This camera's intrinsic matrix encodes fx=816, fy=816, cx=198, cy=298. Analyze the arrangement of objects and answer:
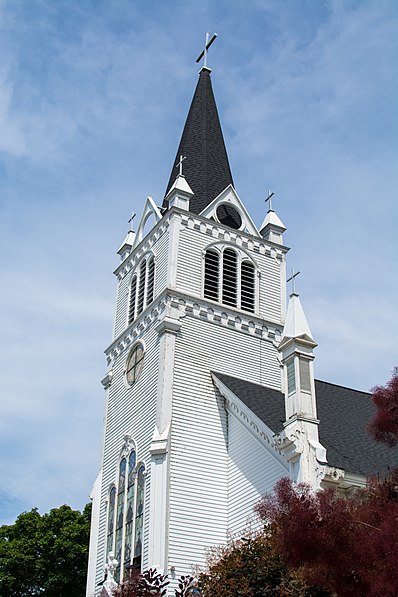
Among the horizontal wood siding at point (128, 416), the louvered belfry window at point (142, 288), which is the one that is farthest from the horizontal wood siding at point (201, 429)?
the louvered belfry window at point (142, 288)

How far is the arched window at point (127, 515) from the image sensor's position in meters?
26.6

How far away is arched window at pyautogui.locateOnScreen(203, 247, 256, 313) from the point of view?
3181cm

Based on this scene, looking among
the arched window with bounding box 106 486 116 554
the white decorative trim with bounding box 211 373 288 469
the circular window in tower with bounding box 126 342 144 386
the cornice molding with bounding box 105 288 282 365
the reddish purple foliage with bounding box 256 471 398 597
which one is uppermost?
the cornice molding with bounding box 105 288 282 365

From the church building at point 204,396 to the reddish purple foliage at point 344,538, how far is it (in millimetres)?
8087

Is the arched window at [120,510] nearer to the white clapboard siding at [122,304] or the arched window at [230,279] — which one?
the white clapboard siding at [122,304]

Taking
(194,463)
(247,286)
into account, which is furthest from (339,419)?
(247,286)

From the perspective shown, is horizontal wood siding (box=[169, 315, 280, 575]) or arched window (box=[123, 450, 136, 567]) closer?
horizontal wood siding (box=[169, 315, 280, 575])

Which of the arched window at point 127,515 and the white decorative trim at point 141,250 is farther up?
the white decorative trim at point 141,250

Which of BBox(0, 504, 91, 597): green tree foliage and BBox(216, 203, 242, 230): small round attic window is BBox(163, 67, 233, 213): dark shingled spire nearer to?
BBox(216, 203, 242, 230): small round attic window

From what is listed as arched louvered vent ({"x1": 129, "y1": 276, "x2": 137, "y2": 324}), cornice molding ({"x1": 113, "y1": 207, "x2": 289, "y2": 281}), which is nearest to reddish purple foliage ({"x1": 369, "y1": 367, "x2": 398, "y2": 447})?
cornice molding ({"x1": 113, "y1": 207, "x2": 289, "y2": 281})

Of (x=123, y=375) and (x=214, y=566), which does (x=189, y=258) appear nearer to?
(x=123, y=375)

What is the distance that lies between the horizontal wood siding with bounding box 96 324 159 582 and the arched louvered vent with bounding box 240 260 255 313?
426 centimetres

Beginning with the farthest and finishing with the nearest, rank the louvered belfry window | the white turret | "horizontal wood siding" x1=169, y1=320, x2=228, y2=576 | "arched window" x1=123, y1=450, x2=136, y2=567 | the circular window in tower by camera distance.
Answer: the louvered belfry window
the circular window in tower
"arched window" x1=123, y1=450, x2=136, y2=567
"horizontal wood siding" x1=169, y1=320, x2=228, y2=576
the white turret

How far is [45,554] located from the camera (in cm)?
3991
